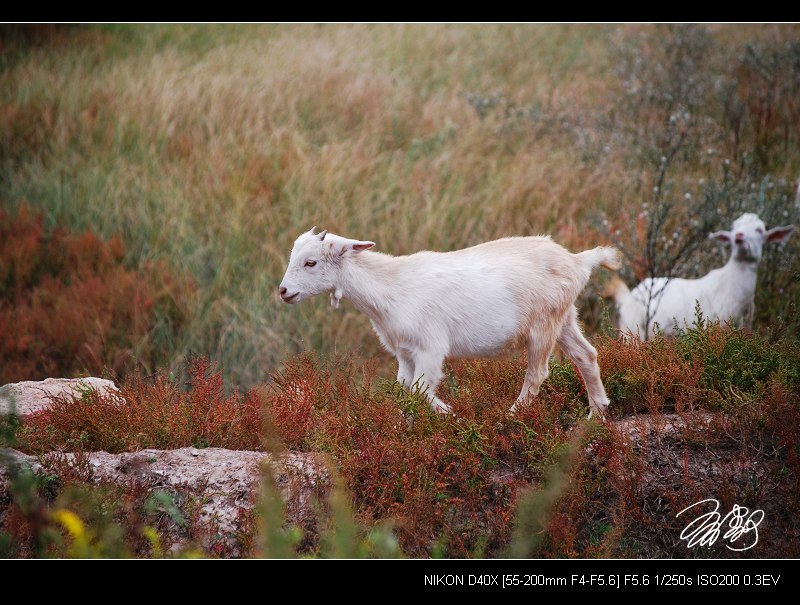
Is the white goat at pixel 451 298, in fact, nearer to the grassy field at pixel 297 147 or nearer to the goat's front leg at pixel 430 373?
the goat's front leg at pixel 430 373

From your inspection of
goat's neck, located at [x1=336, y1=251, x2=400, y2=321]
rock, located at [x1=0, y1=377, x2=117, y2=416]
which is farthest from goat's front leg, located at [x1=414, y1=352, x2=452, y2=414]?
rock, located at [x1=0, y1=377, x2=117, y2=416]

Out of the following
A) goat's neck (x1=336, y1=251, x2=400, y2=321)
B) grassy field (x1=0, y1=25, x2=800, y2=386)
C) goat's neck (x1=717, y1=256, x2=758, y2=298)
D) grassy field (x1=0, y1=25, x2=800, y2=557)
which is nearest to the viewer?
grassy field (x1=0, y1=25, x2=800, y2=557)

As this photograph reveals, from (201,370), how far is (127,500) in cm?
127

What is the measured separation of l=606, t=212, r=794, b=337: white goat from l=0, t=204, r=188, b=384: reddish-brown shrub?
543cm

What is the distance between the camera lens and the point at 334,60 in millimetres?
13961

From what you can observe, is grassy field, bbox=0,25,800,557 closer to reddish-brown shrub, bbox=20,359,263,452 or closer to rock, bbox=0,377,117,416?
reddish-brown shrub, bbox=20,359,263,452

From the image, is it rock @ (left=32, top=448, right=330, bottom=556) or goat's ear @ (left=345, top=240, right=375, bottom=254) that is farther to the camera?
goat's ear @ (left=345, top=240, right=375, bottom=254)

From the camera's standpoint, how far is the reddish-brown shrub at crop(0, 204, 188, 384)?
964 cm

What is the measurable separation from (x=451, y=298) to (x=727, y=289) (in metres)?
3.80
